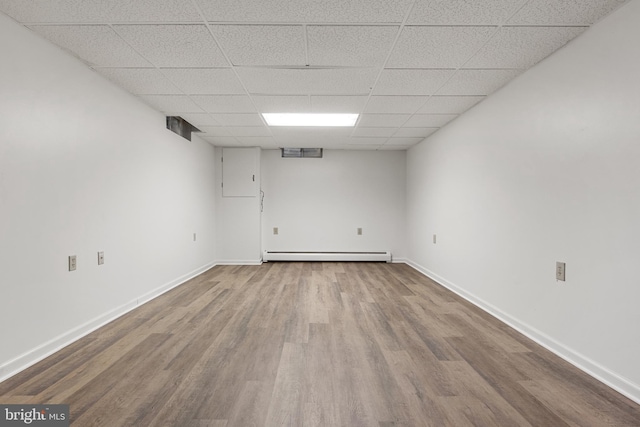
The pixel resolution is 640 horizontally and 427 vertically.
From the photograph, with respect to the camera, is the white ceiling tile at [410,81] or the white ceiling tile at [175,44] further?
the white ceiling tile at [410,81]

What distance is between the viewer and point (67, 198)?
2.26 m

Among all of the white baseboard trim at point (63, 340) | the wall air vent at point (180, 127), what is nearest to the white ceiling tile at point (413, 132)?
the wall air vent at point (180, 127)

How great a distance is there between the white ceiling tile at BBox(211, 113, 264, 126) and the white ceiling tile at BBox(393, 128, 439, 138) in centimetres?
197

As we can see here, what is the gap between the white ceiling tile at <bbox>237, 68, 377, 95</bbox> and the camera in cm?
253

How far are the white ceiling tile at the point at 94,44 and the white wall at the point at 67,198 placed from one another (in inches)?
4.0

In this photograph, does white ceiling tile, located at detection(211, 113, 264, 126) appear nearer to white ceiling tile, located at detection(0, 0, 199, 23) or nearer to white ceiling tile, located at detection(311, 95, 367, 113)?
white ceiling tile, located at detection(311, 95, 367, 113)

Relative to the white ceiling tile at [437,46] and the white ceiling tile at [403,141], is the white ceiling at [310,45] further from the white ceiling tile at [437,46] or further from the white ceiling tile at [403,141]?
the white ceiling tile at [403,141]

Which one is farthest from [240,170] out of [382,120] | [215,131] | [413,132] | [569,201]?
[569,201]

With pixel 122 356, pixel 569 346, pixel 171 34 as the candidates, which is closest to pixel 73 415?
pixel 122 356

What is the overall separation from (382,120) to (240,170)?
Answer: 2815 mm

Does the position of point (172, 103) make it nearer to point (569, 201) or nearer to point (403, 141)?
point (403, 141)

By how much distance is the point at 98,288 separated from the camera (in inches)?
102

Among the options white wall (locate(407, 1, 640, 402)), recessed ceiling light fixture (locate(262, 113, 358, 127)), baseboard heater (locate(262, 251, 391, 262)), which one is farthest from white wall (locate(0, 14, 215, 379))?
white wall (locate(407, 1, 640, 402))

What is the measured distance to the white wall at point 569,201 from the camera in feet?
5.52
